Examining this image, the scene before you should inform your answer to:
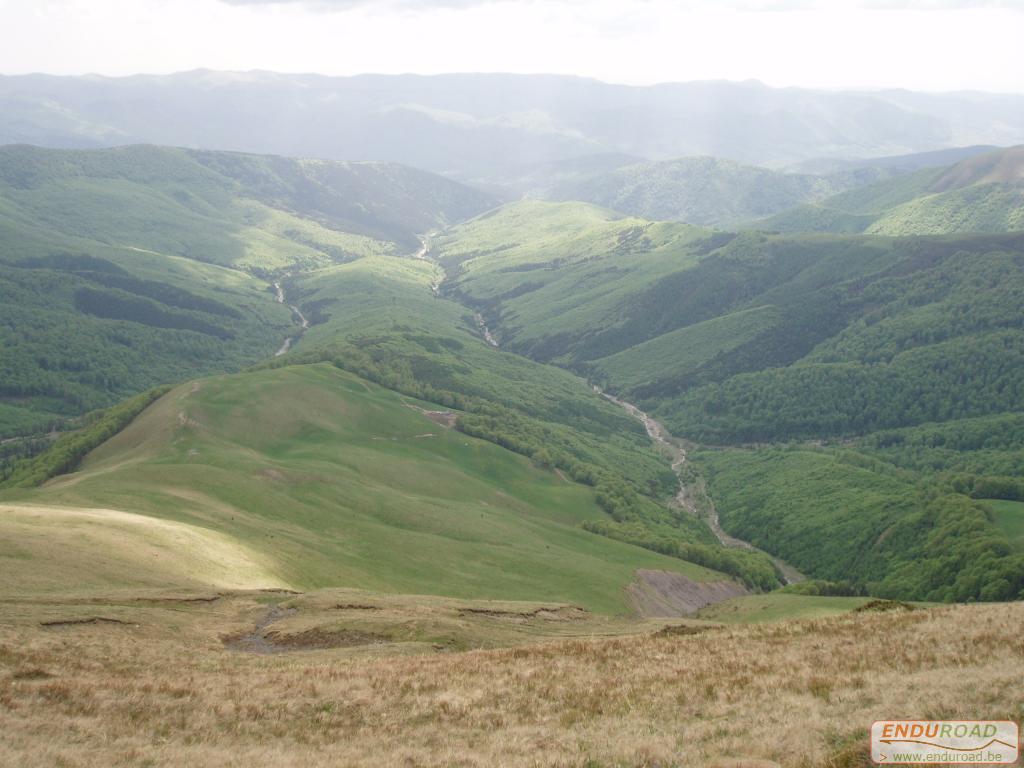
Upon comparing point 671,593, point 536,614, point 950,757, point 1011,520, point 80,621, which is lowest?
point 671,593

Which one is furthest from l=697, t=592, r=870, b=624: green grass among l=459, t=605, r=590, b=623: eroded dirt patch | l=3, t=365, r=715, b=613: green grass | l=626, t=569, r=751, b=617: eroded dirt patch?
l=459, t=605, r=590, b=623: eroded dirt patch

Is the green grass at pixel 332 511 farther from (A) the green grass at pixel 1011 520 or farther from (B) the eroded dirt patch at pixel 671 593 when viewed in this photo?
(A) the green grass at pixel 1011 520

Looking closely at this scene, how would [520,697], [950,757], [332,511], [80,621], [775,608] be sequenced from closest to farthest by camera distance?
[950,757], [520,697], [80,621], [775,608], [332,511]

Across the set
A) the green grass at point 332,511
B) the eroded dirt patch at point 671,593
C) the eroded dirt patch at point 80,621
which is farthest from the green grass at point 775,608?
the eroded dirt patch at point 80,621

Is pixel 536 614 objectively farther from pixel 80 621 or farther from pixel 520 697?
pixel 520 697

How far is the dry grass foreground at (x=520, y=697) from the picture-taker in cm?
3169

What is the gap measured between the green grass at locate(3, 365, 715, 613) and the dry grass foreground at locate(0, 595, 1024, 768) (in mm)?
33903

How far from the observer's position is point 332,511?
451 ft

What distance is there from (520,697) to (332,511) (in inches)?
4016

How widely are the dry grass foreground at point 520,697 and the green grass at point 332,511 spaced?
1335 inches

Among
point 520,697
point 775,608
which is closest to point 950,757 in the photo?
point 520,697

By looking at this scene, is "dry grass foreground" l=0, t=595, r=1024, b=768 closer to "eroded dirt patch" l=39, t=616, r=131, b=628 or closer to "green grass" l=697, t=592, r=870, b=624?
"eroded dirt patch" l=39, t=616, r=131, b=628

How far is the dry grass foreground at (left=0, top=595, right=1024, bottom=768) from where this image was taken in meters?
31.7

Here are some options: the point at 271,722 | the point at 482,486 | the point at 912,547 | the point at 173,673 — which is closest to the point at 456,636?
the point at 173,673
